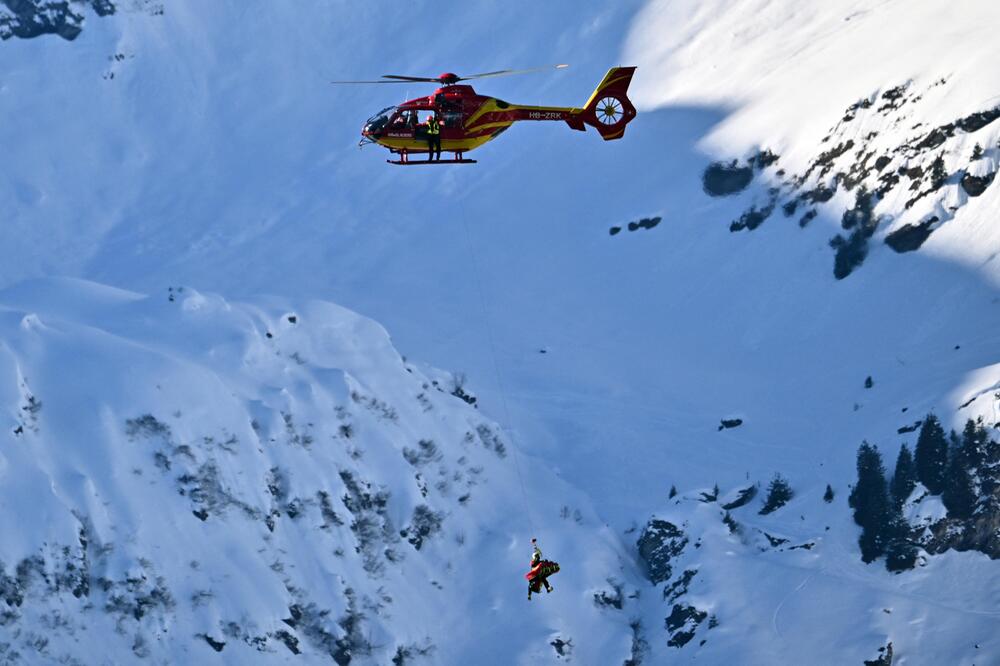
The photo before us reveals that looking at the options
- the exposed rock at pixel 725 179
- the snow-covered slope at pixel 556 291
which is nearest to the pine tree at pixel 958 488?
the snow-covered slope at pixel 556 291

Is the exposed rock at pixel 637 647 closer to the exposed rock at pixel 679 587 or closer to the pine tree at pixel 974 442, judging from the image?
the exposed rock at pixel 679 587

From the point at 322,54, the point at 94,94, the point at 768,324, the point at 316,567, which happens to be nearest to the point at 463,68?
the point at 322,54

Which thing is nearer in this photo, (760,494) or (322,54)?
(760,494)

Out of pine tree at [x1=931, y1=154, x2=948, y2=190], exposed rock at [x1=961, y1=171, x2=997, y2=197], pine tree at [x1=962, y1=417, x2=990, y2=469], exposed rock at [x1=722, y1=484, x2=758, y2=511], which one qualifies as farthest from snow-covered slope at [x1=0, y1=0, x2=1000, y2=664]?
pine tree at [x1=962, y1=417, x2=990, y2=469]

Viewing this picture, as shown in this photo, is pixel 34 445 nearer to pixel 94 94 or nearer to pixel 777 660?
pixel 777 660

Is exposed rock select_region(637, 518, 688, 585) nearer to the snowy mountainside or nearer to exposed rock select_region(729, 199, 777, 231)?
the snowy mountainside
